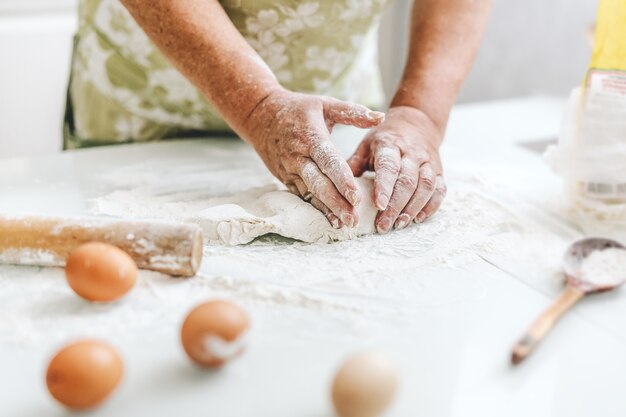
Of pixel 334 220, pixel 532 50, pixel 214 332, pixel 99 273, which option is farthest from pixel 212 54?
pixel 532 50

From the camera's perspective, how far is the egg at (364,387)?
1.72ft

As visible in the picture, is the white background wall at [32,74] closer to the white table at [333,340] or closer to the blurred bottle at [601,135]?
the white table at [333,340]

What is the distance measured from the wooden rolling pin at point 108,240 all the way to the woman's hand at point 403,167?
0.28m

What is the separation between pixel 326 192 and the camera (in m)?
0.90

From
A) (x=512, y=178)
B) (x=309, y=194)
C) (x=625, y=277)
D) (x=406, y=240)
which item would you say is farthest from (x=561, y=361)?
(x=512, y=178)

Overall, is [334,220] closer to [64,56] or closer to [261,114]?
[261,114]

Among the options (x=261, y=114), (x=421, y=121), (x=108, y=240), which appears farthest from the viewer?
(x=421, y=121)

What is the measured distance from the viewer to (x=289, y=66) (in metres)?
1.30

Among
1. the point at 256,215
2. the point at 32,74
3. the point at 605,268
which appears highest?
the point at 605,268

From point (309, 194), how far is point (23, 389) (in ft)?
1.53

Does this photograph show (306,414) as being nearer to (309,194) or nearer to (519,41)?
(309,194)

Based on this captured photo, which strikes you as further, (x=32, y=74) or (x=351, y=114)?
(x=32, y=74)

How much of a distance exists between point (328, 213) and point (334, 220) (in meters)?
0.02

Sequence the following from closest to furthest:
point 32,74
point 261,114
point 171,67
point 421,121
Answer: point 261,114 → point 421,121 → point 171,67 → point 32,74
